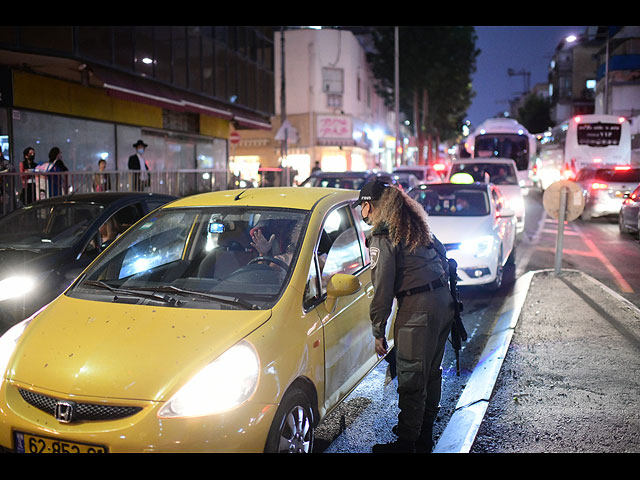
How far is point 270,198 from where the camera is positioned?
191 inches

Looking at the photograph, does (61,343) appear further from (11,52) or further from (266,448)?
(11,52)

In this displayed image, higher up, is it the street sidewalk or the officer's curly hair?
the officer's curly hair

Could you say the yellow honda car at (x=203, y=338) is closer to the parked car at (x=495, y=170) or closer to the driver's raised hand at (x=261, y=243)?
the driver's raised hand at (x=261, y=243)

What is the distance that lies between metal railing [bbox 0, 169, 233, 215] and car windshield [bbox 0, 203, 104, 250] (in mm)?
2904

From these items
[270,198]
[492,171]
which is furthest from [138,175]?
[270,198]

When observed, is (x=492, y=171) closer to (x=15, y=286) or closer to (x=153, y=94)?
(x=153, y=94)

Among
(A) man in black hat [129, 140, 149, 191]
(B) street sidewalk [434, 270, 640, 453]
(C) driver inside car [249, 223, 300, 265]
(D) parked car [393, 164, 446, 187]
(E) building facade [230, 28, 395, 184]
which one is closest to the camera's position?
(B) street sidewalk [434, 270, 640, 453]

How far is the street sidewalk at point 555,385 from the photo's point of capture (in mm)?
4184

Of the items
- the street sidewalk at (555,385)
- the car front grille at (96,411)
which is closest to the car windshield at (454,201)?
the street sidewalk at (555,385)

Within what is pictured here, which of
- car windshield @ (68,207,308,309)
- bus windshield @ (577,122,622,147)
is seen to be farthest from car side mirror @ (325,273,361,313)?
bus windshield @ (577,122,622,147)

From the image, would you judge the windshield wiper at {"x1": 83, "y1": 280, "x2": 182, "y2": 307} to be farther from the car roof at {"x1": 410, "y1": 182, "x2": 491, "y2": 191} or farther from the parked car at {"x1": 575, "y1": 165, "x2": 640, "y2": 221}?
the parked car at {"x1": 575, "y1": 165, "x2": 640, "y2": 221}

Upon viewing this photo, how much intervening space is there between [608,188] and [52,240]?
1649cm

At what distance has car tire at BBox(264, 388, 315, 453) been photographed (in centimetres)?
333
